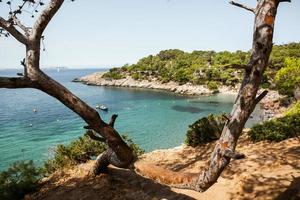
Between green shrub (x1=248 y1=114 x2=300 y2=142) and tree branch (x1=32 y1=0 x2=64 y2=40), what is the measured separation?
10.4 m

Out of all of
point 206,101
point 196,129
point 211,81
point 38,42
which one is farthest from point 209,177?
point 211,81

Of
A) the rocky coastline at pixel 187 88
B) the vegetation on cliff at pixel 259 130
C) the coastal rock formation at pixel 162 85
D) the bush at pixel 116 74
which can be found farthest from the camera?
the bush at pixel 116 74

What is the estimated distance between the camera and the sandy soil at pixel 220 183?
7918mm

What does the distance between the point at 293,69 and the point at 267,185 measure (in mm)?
46345

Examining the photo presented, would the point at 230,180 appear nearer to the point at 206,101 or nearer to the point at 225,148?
the point at 225,148

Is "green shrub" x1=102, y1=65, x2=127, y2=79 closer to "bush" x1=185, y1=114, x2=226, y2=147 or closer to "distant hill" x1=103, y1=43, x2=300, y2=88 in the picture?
"distant hill" x1=103, y1=43, x2=300, y2=88

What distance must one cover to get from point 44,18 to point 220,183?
21.2 feet

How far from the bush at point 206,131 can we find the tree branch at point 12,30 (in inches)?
440

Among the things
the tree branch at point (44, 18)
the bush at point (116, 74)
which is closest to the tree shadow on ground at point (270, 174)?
the tree branch at point (44, 18)

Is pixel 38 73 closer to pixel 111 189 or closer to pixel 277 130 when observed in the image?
pixel 111 189

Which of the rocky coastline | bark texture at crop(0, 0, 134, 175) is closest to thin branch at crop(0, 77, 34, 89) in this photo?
bark texture at crop(0, 0, 134, 175)

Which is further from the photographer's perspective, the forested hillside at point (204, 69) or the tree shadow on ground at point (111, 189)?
the forested hillside at point (204, 69)

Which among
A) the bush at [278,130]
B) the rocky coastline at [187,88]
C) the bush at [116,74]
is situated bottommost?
the rocky coastline at [187,88]

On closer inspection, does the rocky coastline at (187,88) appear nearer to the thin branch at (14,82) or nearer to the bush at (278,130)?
the bush at (278,130)
